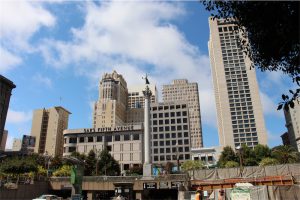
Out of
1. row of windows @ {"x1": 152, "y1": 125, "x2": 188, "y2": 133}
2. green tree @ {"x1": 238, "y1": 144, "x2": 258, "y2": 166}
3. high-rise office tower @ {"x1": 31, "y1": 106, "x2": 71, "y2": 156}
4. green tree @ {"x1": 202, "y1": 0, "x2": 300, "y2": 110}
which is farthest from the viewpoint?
high-rise office tower @ {"x1": 31, "y1": 106, "x2": 71, "y2": 156}

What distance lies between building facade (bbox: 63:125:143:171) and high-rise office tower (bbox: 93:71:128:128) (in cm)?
4696

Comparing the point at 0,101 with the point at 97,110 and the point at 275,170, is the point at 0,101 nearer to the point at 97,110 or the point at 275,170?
the point at 275,170

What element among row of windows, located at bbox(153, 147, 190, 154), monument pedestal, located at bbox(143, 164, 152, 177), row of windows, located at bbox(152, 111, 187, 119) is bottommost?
monument pedestal, located at bbox(143, 164, 152, 177)

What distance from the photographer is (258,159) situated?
80.2 m

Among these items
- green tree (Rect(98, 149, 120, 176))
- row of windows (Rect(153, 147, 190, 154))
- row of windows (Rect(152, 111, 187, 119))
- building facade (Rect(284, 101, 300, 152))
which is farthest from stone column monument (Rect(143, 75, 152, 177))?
building facade (Rect(284, 101, 300, 152))

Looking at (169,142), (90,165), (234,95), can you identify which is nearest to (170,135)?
(169,142)

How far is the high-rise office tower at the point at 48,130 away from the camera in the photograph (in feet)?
557

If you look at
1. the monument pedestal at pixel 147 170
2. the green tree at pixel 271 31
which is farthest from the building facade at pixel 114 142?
the green tree at pixel 271 31

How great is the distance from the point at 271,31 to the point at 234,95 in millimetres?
157212

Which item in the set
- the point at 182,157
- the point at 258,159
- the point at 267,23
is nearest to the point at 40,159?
the point at 182,157

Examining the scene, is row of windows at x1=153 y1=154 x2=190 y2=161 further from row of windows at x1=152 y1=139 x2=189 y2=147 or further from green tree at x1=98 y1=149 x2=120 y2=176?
green tree at x1=98 y1=149 x2=120 y2=176

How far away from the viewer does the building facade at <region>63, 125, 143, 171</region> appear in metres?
108

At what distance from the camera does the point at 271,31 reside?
9.12 meters

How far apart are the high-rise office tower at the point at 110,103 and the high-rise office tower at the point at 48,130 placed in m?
24.2
